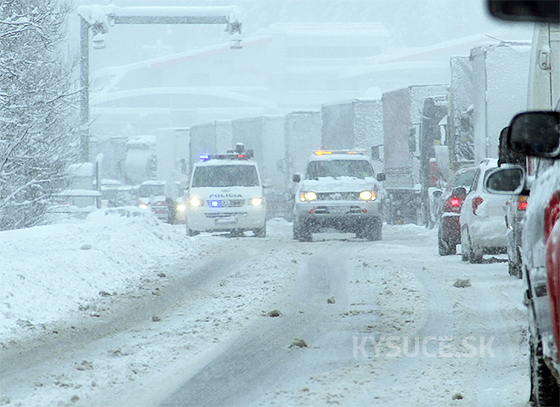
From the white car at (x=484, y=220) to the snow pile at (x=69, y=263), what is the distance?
15.8ft

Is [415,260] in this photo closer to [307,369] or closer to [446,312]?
[446,312]

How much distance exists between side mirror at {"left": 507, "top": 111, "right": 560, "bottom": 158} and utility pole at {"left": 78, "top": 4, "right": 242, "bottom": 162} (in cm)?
2489

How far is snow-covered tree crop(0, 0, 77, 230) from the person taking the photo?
20.0 meters

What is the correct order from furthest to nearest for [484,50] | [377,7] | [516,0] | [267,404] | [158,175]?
1. [377,7]
2. [158,175]
3. [484,50]
4. [267,404]
5. [516,0]

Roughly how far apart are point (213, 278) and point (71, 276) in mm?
2226

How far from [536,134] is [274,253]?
14910mm

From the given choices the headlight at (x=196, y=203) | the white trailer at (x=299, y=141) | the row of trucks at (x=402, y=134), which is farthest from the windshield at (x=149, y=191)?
the headlight at (x=196, y=203)

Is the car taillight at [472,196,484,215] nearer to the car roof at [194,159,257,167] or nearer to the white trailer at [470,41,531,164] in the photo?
the white trailer at [470,41,531,164]

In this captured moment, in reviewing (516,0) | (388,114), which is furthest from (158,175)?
(516,0)

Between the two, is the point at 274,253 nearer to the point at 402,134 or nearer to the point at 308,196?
the point at 308,196

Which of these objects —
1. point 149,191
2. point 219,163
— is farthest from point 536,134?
point 149,191

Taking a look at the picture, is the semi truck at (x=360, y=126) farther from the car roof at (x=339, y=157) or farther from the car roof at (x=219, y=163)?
the car roof at (x=339, y=157)

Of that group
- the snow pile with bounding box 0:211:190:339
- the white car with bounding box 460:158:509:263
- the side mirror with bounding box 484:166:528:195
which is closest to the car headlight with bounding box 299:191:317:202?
the snow pile with bounding box 0:211:190:339

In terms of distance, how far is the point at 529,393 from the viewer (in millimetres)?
6531
